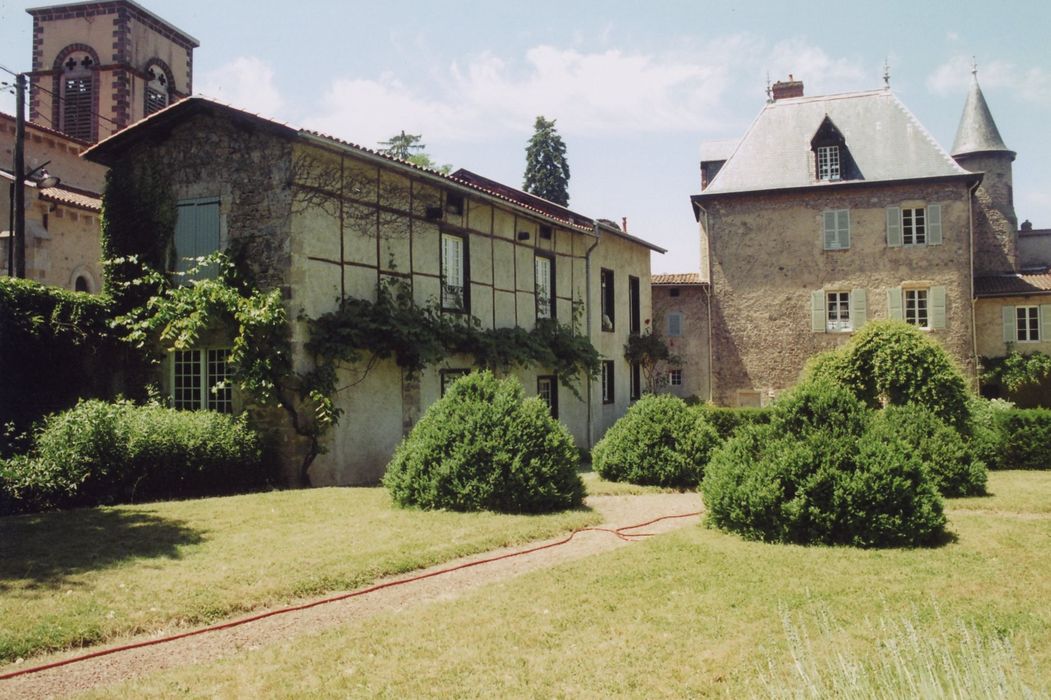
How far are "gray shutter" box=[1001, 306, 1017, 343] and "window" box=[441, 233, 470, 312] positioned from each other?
1990 centimetres

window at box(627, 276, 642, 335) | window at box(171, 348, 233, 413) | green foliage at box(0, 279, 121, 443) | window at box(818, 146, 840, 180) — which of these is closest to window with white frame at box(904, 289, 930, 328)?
window at box(818, 146, 840, 180)

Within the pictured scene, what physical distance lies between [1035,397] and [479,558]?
25.3m

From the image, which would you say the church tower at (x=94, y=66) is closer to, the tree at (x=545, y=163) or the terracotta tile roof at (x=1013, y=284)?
the tree at (x=545, y=163)

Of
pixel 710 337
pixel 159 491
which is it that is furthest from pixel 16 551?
pixel 710 337

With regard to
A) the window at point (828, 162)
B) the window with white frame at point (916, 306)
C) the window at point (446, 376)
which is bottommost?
the window at point (446, 376)

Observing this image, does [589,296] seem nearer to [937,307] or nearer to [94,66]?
[937,307]

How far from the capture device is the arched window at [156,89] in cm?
3144

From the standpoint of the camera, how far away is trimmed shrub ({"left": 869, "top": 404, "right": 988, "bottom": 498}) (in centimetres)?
1174

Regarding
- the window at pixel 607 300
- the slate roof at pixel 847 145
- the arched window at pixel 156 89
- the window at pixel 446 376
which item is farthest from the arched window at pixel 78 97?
the slate roof at pixel 847 145

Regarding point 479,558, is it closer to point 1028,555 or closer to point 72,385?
point 1028,555

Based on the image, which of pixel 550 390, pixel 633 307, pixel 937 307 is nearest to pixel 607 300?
pixel 633 307

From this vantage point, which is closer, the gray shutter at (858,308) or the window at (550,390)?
the window at (550,390)

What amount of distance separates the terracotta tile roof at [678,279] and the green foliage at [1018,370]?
10.00m

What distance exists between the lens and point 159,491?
11.1 meters
